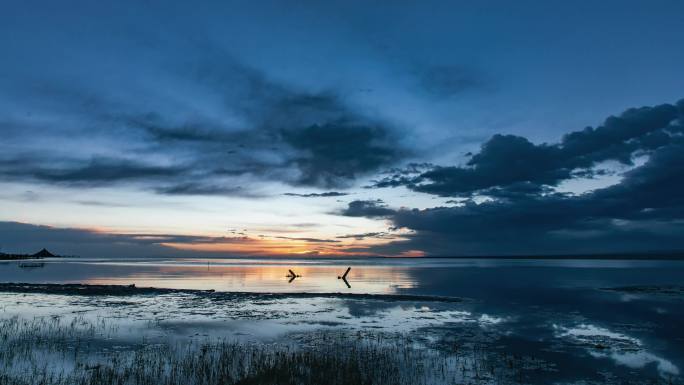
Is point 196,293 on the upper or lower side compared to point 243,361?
lower

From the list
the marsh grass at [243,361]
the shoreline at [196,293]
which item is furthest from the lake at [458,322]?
the marsh grass at [243,361]

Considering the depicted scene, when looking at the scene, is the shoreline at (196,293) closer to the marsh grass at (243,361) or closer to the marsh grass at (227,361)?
the marsh grass at (243,361)

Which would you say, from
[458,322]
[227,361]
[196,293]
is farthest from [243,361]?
[196,293]

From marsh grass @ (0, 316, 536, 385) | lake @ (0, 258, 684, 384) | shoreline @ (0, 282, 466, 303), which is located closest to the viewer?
marsh grass @ (0, 316, 536, 385)

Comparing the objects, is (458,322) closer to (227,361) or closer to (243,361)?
(243,361)

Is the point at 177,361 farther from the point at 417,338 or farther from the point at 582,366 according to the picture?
the point at 582,366

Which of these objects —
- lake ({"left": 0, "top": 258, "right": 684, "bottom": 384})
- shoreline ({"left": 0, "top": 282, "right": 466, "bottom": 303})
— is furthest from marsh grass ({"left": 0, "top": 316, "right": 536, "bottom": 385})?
shoreline ({"left": 0, "top": 282, "right": 466, "bottom": 303})

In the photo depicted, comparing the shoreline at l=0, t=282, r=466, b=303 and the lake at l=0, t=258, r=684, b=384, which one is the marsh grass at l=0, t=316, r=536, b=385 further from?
the shoreline at l=0, t=282, r=466, b=303

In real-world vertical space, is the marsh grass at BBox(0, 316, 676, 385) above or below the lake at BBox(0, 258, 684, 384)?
above

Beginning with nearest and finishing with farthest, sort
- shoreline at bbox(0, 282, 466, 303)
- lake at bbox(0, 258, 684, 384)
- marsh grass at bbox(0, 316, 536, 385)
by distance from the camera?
marsh grass at bbox(0, 316, 536, 385)
lake at bbox(0, 258, 684, 384)
shoreline at bbox(0, 282, 466, 303)

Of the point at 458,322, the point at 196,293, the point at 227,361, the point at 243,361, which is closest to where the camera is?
the point at 227,361

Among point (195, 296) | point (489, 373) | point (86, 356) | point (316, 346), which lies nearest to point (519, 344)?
point (489, 373)

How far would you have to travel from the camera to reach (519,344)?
23.9 meters

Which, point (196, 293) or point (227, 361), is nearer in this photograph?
point (227, 361)
